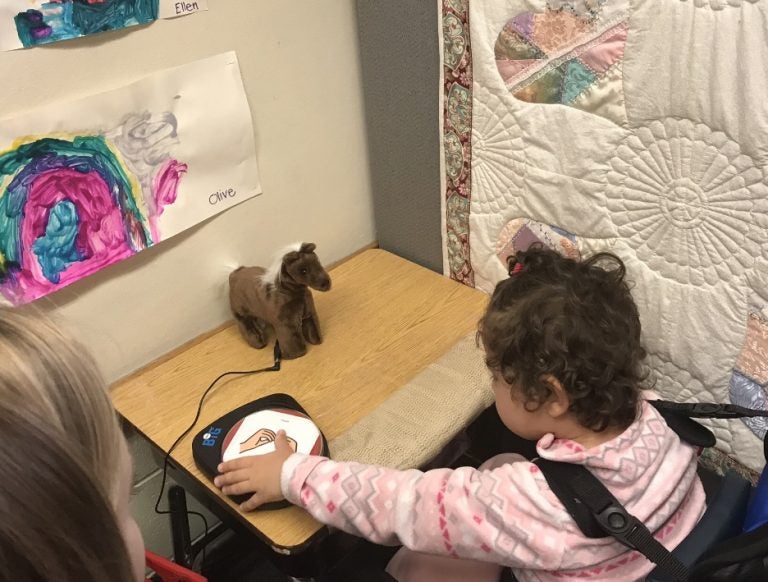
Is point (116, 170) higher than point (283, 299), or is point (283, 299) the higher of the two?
point (116, 170)

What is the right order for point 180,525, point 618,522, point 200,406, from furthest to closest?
point 180,525
point 200,406
point 618,522

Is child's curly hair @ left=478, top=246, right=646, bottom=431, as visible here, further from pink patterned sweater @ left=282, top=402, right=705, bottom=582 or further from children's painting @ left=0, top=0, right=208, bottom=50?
children's painting @ left=0, top=0, right=208, bottom=50

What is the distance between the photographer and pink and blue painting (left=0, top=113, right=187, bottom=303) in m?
0.89

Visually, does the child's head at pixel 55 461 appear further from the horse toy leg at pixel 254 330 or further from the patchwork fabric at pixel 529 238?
the patchwork fabric at pixel 529 238

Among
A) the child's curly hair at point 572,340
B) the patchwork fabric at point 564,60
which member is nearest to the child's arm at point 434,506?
the child's curly hair at point 572,340

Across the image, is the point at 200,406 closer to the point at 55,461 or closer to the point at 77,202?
the point at 77,202

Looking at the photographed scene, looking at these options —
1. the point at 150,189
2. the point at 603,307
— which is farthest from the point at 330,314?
the point at 603,307

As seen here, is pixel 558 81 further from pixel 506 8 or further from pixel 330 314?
pixel 330 314

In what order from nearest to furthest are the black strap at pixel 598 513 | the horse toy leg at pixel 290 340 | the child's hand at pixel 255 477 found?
1. the black strap at pixel 598 513
2. the child's hand at pixel 255 477
3. the horse toy leg at pixel 290 340

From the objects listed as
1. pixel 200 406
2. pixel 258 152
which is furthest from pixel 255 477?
pixel 258 152

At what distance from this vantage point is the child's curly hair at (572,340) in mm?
858

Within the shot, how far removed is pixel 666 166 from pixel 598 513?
A: 0.43m

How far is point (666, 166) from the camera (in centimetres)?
89

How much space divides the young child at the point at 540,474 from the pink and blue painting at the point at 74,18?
1.88 feet
